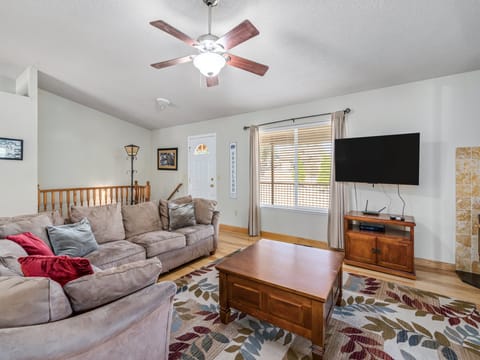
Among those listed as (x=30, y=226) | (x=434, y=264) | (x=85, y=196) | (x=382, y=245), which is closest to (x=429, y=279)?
(x=434, y=264)

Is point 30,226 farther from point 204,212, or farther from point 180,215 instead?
point 204,212

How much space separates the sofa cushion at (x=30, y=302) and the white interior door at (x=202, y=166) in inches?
175

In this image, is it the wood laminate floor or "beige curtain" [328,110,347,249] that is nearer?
the wood laminate floor

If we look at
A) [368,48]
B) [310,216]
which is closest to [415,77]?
[368,48]

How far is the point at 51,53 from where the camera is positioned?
333 centimetres

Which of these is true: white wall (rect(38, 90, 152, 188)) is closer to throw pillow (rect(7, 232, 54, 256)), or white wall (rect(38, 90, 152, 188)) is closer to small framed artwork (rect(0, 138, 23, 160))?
small framed artwork (rect(0, 138, 23, 160))

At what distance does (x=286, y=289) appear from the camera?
1.66 metres

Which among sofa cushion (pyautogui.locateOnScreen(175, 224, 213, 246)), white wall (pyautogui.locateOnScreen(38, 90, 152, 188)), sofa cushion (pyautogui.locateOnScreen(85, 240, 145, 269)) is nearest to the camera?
sofa cushion (pyautogui.locateOnScreen(85, 240, 145, 269))

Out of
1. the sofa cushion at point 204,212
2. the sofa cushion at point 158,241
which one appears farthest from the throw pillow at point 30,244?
the sofa cushion at point 204,212

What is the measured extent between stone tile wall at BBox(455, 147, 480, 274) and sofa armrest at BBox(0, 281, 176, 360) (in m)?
3.67

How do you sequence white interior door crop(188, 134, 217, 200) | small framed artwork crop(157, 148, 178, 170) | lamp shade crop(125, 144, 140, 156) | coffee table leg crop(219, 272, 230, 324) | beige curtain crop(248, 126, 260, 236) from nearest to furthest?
coffee table leg crop(219, 272, 230, 324) < beige curtain crop(248, 126, 260, 236) < white interior door crop(188, 134, 217, 200) < lamp shade crop(125, 144, 140, 156) < small framed artwork crop(157, 148, 178, 170)

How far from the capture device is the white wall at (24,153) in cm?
354

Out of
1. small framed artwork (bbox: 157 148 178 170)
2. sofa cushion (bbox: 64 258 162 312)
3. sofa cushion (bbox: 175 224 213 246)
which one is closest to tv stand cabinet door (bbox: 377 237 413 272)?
sofa cushion (bbox: 175 224 213 246)

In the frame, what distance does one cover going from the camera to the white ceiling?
215 cm
